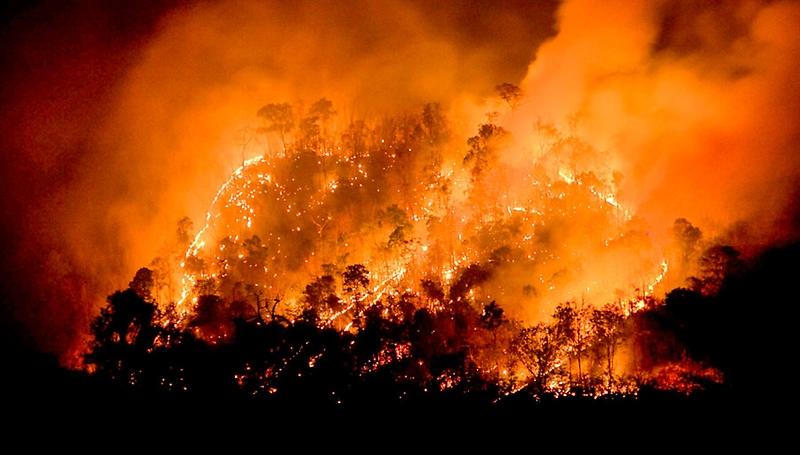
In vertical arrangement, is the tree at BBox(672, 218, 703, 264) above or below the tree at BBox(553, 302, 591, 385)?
above

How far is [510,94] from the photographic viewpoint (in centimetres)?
2694

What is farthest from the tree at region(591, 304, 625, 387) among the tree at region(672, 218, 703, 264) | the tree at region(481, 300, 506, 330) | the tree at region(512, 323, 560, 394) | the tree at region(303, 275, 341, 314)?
the tree at region(303, 275, 341, 314)

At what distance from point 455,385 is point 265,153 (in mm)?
17370

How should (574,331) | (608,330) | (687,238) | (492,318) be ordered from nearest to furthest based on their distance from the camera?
(608,330) → (574,331) → (492,318) → (687,238)

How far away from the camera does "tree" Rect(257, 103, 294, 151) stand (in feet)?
93.4

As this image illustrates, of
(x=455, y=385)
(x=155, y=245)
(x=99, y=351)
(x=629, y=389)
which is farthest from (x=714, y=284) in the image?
(x=155, y=245)

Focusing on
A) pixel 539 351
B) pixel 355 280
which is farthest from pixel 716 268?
pixel 355 280

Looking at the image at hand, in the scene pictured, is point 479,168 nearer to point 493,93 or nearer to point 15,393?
point 493,93

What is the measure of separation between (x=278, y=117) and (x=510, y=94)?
31.1ft

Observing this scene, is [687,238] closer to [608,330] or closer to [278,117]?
[608,330]

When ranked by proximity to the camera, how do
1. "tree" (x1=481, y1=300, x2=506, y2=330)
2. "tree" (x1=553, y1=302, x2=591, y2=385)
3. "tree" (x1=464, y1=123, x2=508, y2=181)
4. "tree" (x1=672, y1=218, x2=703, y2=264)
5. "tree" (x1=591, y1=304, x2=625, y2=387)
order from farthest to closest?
"tree" (x1=464, y1=123, x2=508, y2=181)
"tree" (x1=672, y1=218, x2=703, y2=264)
"tree" (x1=481, y1=300, x2=506, y2=330)
"tree" (x1=553, y1=302, x2=591, y2=385)
"tree" (x1=591, y1=304, x2=625, y2=387)

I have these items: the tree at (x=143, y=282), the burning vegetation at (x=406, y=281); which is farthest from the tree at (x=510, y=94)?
the tree at (x=143, y=282)

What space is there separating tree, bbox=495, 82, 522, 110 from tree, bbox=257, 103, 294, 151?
28.6 ft

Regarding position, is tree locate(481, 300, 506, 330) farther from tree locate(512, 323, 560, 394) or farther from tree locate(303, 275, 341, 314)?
tree locate(303, 275, 341, 314)
